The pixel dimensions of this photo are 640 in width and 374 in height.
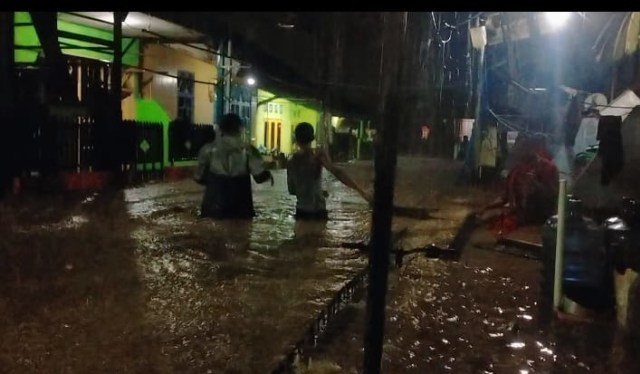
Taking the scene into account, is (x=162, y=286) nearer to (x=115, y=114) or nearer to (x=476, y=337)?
(x=476, y=337)

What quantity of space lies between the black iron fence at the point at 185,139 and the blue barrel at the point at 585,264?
13363 mm

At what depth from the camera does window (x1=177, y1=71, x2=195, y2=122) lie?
21077mm

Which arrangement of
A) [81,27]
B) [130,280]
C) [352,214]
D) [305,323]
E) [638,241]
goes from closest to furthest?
1. [638,241]
2. [305,323]
3. [130,280]
4. [352,214]
5. [81,27]

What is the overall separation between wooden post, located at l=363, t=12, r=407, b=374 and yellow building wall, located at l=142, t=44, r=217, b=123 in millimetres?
16950

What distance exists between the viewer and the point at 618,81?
43.0ft

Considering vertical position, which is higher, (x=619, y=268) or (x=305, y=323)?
(x=619, y=268)

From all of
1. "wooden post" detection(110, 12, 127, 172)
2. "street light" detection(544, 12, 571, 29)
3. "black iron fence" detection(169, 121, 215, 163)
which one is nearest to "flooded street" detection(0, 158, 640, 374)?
"street light" detection(544, 12, 571, 29)

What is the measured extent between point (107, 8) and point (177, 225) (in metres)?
5.75

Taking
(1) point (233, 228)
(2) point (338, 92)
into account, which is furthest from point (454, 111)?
(1) point (233, 228)

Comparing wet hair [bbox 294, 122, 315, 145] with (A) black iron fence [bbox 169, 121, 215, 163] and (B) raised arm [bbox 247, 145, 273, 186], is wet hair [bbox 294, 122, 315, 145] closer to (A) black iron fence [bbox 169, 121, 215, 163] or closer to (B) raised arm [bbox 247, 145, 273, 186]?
(B) raised arm [bbox 247, 145, 273, 186]

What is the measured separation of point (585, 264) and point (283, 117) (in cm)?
2327

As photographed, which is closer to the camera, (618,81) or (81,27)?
(618,81)

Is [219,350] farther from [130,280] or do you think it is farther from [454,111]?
[454,111]

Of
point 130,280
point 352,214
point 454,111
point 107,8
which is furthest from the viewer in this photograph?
point 454,111
